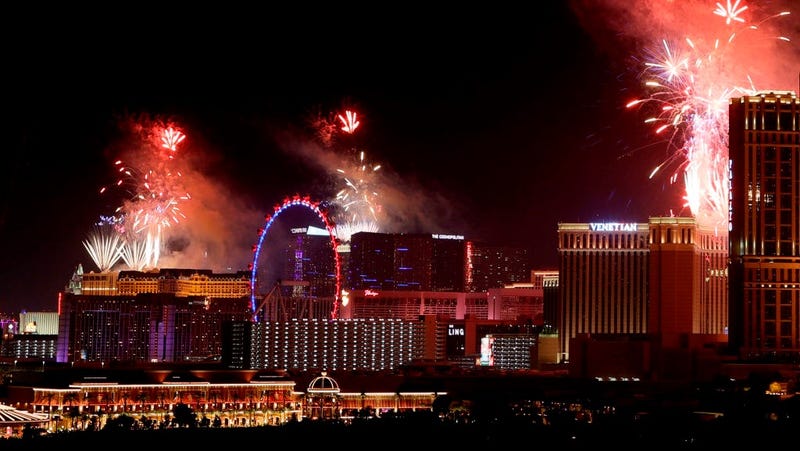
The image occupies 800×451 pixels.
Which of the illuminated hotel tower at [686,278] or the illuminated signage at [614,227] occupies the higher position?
the illuminated signage at [614,227]

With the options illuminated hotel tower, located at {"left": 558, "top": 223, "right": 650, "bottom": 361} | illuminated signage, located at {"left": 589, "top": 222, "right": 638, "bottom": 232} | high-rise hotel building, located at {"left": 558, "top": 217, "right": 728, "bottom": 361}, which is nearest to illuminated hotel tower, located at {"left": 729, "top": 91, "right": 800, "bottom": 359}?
high-rise hotel building, located at {"left": 558, "top": 217, "right": 728, "bottom": 361}

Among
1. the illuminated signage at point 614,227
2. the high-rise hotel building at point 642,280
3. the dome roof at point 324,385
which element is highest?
the illuminated signage at point 614,227

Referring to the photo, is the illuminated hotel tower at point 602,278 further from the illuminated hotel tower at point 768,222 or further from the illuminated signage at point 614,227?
the illuminated hotel tower at point 768,222

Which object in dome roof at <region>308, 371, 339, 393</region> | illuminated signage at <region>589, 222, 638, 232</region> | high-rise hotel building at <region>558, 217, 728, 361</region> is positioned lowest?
dome roof at <region>308, 371, 339, 393</region>

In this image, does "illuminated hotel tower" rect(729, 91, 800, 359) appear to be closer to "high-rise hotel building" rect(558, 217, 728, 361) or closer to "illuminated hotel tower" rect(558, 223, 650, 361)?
"high-rise hotel building" rect(558, 217, 728, 361)

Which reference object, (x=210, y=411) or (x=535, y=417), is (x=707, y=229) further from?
(x=210, y=411)

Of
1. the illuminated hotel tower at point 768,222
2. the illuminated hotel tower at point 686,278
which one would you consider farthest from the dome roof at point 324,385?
the illuminated hotel tower at point 768,222

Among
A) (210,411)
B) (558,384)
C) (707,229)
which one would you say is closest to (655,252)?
(707,229)
